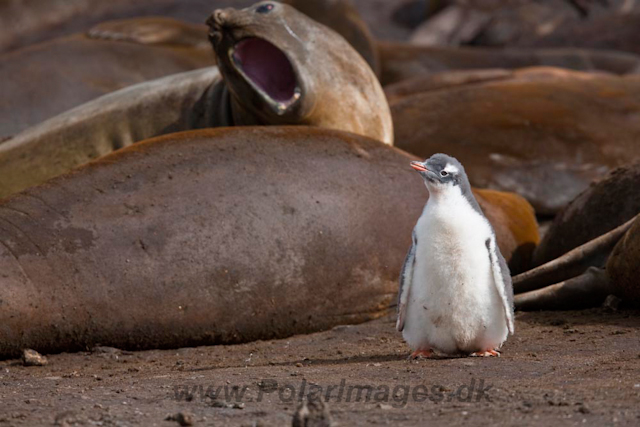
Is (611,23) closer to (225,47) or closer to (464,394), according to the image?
(225,47)

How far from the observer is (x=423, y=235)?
159 inches

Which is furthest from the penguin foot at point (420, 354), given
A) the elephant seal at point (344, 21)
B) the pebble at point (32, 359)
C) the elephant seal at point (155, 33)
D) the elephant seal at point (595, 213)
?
the elephant seal at point (155, 33)

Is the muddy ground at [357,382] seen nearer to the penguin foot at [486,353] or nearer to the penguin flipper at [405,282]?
the penguin foot at [486,353]

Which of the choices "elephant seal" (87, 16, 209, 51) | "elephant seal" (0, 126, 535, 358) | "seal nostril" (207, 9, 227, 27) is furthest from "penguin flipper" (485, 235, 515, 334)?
"elephant seal" (87, 16, 209, 51)

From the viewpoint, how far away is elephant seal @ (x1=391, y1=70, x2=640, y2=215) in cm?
741

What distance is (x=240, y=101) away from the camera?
634 centimetres

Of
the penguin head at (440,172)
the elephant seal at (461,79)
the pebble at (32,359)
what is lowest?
the pebble at (32,359)

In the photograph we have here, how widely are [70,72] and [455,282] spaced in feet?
21.1

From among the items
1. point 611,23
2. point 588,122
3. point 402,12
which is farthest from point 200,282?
point 402,12

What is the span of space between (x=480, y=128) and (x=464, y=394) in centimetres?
459

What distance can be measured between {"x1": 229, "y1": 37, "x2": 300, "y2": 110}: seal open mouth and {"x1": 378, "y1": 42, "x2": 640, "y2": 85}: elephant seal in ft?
18.4

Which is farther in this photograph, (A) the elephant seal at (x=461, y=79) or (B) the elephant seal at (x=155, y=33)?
(B) the elephant seal at (x=155, y=33)

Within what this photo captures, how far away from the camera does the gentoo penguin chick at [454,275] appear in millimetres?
3994

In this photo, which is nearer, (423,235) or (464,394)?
(464,394)
